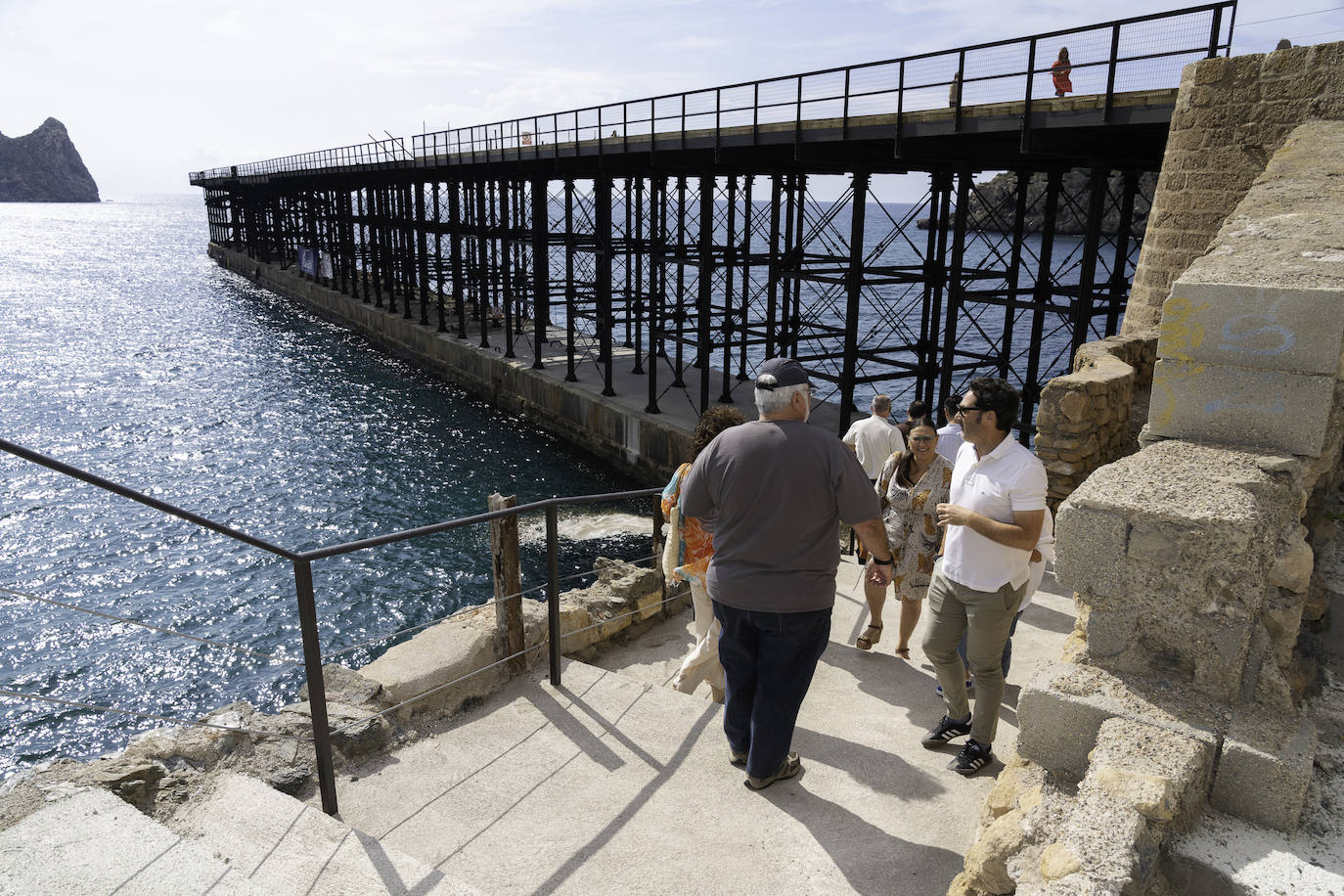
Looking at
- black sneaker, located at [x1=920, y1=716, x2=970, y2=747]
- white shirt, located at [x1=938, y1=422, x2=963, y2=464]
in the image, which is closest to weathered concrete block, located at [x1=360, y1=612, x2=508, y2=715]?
black sneaker, located at [x1=920, y1=716, x2=970, y2=747]

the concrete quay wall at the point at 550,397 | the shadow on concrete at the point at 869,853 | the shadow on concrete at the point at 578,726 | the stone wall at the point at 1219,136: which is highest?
the stone wall at the point at 1219,136

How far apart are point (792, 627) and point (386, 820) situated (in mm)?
1855

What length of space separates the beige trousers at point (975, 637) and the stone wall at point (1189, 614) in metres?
0.34

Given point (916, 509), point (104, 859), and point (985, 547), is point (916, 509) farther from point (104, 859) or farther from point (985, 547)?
point (104, 859)

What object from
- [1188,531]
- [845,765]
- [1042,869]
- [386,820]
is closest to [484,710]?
[386,820]

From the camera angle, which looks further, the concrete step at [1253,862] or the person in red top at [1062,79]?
the person in red top at [1062,79]

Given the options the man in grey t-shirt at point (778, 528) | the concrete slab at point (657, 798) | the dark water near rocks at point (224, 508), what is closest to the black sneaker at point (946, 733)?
the concrete slab at point (657, 798)

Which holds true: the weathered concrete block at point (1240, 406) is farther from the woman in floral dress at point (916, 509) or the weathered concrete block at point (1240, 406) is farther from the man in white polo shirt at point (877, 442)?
the man in white polo shirt at point (877, 442)

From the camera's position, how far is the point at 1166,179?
8.98 m

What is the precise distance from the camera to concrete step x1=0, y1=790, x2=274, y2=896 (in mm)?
2727

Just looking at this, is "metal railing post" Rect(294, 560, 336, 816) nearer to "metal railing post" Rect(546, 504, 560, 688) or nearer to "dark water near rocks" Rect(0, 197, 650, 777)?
"metal railing post" Rect(546, 504, 560, 688)

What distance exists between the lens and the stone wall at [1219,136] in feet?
25.7

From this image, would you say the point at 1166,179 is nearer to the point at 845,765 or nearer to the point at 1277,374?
the point at 1277,374

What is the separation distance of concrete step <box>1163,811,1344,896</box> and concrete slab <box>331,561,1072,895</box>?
3.53ft
